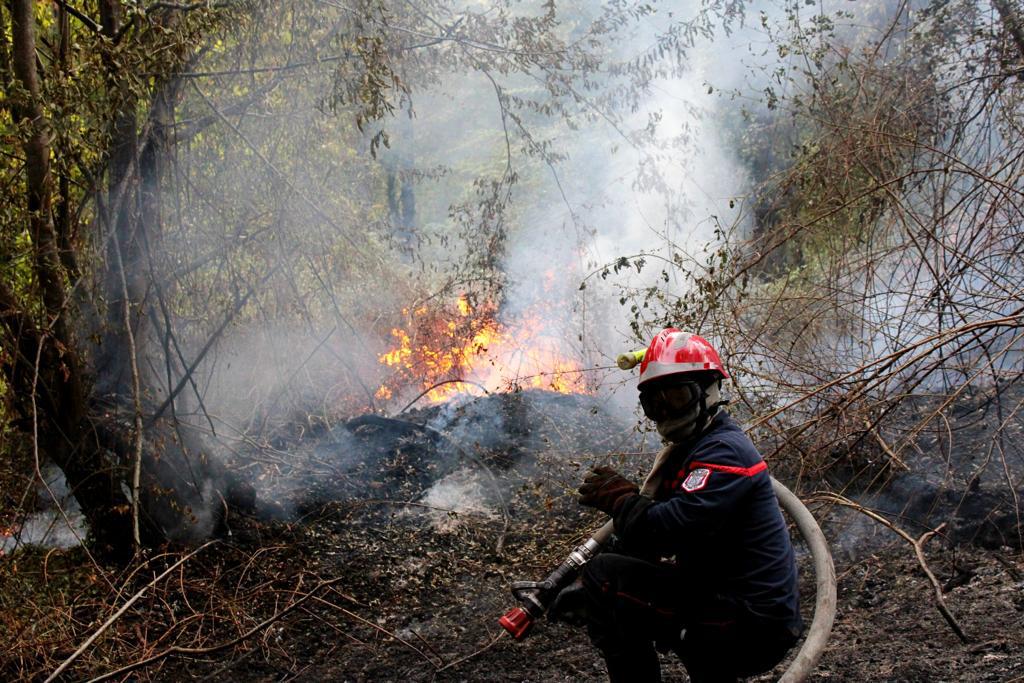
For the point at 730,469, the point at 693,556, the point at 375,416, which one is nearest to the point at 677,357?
the point at 730,469

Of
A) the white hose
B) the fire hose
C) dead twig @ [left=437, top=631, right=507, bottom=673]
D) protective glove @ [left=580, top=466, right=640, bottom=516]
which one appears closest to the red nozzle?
the fire hose

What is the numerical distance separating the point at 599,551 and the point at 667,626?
0.55 m

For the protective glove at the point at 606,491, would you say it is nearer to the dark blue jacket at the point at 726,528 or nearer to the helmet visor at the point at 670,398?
the dark blue jacket at the point at 726,528

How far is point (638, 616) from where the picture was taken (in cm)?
308

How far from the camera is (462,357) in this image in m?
11.5

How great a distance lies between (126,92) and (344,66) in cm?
188

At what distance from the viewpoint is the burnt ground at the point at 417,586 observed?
4.92 m

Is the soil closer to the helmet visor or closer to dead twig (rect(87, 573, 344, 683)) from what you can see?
dead twig (rect(87, 573, 344, 683))

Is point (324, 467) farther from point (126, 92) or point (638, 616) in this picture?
point (638, 616)

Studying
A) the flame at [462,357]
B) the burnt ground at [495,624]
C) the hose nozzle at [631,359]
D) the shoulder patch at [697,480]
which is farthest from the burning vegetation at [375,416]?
the shoulder patch at [697,480]

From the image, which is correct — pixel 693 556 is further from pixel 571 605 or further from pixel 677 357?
pixel 677 357

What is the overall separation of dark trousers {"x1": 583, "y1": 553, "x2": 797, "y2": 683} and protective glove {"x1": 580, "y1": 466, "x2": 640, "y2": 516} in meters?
0.22

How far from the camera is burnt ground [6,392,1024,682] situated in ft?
16.1

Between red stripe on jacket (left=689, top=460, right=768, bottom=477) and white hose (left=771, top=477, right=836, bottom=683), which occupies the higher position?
red stripe on jacket (left=689, top=460, right=768, bottom=477)
